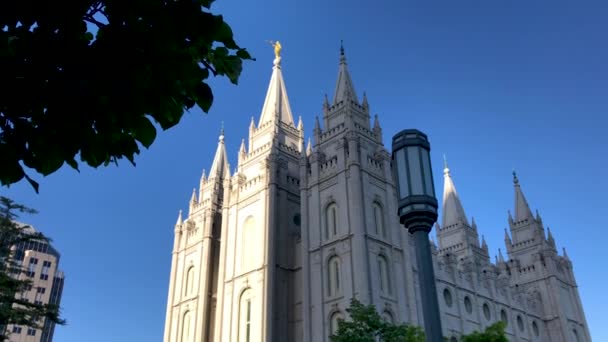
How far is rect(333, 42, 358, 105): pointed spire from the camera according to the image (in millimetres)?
40459

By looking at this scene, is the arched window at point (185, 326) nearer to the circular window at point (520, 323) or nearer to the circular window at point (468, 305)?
the circular window at point (468, 305)

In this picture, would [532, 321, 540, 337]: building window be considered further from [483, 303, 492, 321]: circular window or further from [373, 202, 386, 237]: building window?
[373, 202, 386, 237]: building window

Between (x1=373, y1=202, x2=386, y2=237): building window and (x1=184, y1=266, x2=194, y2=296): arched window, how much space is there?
16.4 meters

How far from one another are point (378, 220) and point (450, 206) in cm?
2806

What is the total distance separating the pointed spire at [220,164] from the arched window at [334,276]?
56.3 feet

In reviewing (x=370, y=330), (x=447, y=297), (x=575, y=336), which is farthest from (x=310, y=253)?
(x=575, y=336)

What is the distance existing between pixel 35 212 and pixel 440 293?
88.7ft

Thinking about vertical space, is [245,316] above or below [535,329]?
below

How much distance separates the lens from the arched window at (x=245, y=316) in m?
36.8

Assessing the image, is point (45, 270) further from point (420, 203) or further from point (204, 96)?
point (204, 96)

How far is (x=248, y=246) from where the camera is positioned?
40312mm

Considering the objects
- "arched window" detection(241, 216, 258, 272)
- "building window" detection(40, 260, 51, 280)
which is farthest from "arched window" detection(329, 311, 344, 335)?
"building window" detection(40, 260, 51, 280)

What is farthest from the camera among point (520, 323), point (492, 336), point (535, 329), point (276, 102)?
point (535, 329)

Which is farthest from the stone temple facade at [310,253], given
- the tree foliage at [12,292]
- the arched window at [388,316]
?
the tree foliage at [12,292]
